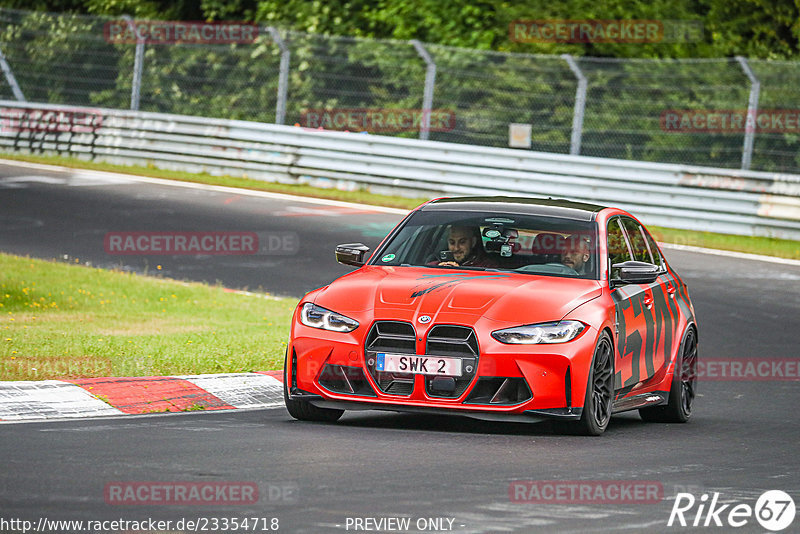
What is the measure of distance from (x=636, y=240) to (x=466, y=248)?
4.78 feet

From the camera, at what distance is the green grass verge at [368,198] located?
21.8 metres

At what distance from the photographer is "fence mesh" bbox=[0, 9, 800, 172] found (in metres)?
23.8

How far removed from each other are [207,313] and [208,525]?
8.84 m

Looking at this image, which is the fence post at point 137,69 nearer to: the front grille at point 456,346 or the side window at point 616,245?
the side window at point 616,245

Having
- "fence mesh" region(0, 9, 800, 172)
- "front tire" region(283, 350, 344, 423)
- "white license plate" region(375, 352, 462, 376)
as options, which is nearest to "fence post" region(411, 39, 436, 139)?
"fence mesh" region(0, 9, 800, 172)

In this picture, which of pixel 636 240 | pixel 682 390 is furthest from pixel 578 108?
pixel 682 390

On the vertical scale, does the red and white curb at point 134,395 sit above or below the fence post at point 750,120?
below

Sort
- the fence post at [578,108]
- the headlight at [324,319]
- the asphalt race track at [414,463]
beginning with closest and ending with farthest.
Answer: the asphalt race track at [414,463] < the headlight at [324,319] < the fence post at [578,108]

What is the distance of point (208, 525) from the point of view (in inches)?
249

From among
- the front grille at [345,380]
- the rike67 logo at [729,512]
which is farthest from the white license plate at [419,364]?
the rike67 logo at [729,512]

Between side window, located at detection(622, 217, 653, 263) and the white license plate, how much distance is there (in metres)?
2.40

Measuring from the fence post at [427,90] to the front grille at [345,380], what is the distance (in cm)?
1636

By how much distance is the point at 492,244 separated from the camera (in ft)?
33.5

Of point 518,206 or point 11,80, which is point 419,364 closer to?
point 518,206
